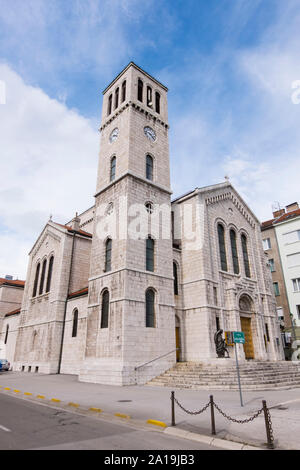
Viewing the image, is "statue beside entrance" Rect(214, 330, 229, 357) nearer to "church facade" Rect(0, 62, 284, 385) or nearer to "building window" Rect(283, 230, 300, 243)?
"church facade" Rect(0, 62, 284, 385)

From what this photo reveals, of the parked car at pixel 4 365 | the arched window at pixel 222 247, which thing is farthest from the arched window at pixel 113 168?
the parked car at pixel 4 365

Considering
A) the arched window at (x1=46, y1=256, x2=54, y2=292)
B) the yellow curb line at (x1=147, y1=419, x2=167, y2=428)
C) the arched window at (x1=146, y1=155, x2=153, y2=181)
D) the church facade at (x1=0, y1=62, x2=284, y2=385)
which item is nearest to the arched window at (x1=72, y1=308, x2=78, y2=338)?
the church facade at (x1=0, y1=62, x2=284, y2=385)

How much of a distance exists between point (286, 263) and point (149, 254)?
67.7ft

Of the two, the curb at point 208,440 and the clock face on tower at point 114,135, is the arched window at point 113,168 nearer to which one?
the clock face on tower at point 114,135

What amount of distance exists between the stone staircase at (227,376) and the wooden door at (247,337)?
139 inches

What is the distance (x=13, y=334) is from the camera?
1387 inches

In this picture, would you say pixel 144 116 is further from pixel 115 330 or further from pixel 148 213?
pixel 115 330

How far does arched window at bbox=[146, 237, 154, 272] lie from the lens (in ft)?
73.9

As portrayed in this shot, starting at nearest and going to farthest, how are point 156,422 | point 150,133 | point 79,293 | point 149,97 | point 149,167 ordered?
point 156,422
point 79,293
point 149,167
point 150,133
point 149,97

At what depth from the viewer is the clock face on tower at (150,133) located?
27.1 metres

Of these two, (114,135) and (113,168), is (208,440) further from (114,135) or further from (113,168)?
(114,135)

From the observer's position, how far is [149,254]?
22.9 metres

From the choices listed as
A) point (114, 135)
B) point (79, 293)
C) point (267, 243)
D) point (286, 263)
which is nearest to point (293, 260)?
point (286, 263)
